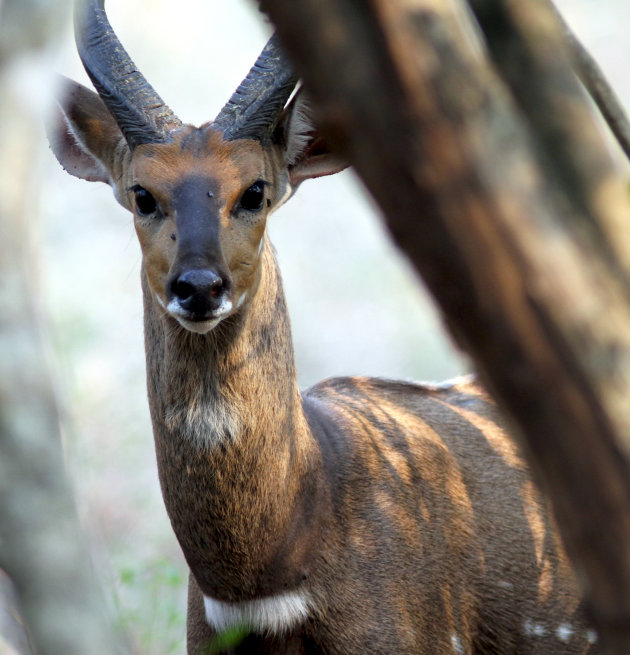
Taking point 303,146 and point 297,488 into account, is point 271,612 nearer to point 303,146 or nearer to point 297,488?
point 297,488

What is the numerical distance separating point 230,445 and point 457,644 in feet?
4.62

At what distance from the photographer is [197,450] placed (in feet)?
12.4

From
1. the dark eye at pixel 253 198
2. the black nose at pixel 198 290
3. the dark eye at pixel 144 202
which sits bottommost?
the black nose at pixel 198 290

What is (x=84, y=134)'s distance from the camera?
14.9 feet

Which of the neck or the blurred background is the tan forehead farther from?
Answer: the blurred background

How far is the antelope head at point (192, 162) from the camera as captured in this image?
367cm

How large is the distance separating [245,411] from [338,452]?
0.70 m

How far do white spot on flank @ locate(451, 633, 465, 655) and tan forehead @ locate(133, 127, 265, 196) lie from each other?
2031mm

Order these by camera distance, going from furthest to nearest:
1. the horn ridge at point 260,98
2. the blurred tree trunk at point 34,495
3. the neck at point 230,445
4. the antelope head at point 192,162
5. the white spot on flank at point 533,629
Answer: the white spot on flank at point 533,629 → the horn ridge at point 260,98 → the neck at point 230,445 → the antelope head at point 192,162 → the blurred tree trunk at point 34,495

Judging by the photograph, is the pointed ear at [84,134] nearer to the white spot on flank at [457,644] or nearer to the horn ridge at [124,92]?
the horn ridge at [124,92]

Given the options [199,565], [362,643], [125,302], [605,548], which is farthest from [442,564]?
[125,302]

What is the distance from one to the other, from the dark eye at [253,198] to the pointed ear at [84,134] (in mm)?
680

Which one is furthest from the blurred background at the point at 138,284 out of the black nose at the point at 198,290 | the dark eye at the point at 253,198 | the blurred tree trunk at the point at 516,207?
the blurred tree trunk at the point at 516,207

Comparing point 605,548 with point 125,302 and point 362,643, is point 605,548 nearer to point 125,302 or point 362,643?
point 362,643
